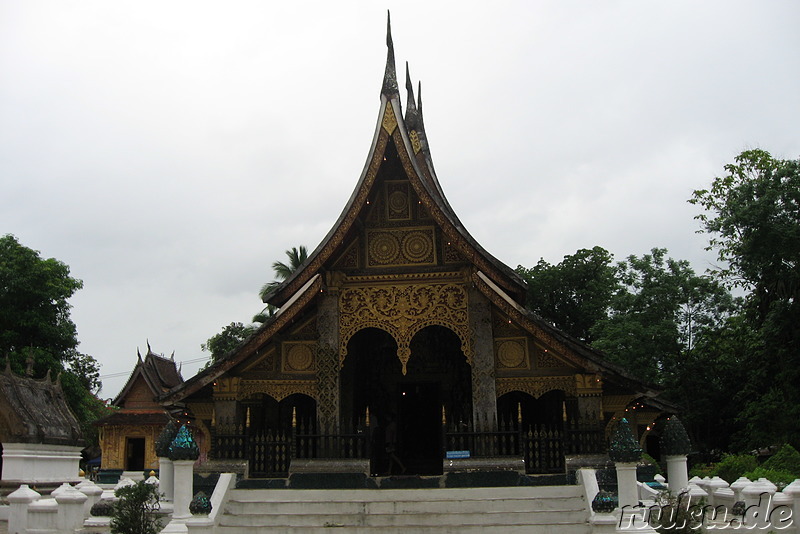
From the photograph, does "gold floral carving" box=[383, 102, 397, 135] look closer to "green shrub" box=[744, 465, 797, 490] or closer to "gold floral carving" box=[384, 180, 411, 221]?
"gold floral carving" box=[384, 180, 411, 221]

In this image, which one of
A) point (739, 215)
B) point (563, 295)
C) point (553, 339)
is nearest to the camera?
point (553, 339)

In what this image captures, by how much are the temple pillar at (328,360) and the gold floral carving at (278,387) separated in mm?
232

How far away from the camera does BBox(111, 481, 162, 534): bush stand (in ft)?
33.7

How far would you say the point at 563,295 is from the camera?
40188 millimetres

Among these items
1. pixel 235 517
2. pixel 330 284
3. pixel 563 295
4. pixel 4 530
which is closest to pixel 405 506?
pixel 235 517

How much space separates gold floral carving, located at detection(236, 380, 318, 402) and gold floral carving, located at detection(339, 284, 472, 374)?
73 cm

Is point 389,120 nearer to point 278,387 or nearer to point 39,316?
point 278,387

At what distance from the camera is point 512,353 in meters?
13.2

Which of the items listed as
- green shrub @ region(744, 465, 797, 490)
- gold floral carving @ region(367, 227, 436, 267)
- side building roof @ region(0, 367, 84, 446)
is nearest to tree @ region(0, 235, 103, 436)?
side building roof @ region(0, 367, 84, 446)

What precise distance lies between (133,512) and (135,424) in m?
25.6

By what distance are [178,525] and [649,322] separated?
26.1 meters

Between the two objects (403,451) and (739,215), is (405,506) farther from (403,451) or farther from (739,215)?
(739,215)

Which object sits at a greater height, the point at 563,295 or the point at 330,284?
the point at 563,295

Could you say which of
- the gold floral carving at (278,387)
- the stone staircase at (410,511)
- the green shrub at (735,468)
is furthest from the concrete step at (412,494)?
the green shrub at (735,468)
